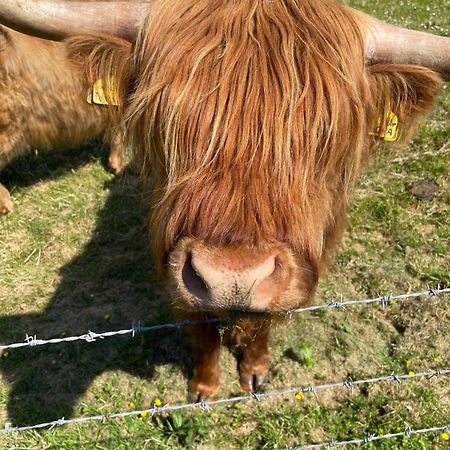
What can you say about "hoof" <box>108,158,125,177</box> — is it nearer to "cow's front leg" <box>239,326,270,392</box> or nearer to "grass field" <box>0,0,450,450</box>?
"grass field" <box>0,0,450,450</box>

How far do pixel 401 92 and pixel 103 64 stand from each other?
4.05ft

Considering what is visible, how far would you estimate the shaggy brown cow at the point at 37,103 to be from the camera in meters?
4.05

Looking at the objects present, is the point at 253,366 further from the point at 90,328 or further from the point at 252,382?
the point at 90,328

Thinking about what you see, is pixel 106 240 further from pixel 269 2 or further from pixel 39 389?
pixel 269 2

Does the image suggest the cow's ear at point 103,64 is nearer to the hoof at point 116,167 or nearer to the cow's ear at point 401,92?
the cow's ear at point 401,92

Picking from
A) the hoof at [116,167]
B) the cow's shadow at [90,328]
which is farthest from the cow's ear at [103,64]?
the hoof at [116,167]

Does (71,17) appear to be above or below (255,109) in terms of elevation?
above

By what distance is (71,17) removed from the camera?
2.17 m

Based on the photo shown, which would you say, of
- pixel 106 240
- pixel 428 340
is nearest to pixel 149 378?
pixel 106 240

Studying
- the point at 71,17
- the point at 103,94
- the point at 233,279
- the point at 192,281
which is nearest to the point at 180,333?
the point at 103,94

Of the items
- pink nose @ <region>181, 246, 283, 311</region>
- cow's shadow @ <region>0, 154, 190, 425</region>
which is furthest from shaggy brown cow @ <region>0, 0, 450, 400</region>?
cow's shadow @ <region>0, 154, 190, 425</region>

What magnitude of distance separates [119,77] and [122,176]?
2823mm

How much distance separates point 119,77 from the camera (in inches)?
95.2

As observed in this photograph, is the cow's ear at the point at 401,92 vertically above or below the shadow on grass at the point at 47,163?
above
